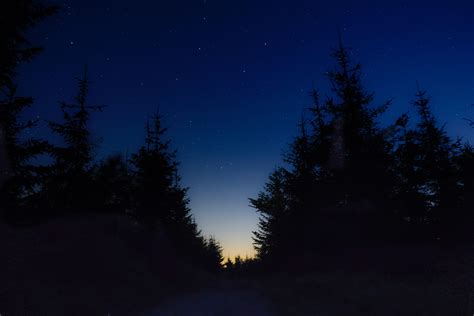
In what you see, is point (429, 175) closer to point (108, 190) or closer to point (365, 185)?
point (365, 185)

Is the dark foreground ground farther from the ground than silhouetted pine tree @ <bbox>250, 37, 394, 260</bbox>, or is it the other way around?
silhouetted pine tree @ <bbox>250, 37, 394, 260</bbox>

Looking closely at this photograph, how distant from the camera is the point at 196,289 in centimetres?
2141

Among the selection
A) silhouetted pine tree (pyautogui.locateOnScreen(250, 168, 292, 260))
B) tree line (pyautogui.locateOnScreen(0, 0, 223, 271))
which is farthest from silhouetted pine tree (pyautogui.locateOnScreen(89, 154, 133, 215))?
silhouetted pine tree (pyautogui.locateOnScreen(250, 168, 292, 260))

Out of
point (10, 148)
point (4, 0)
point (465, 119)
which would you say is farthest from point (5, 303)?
point (465, 119)

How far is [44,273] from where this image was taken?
14.0m

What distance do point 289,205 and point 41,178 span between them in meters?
14.0

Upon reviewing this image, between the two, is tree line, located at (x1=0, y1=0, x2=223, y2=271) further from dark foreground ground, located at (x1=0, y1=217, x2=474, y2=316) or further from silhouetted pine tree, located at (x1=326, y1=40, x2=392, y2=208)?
silhouetted pine tree, located at (x1=326, y1=40, x2=392, y2=208)

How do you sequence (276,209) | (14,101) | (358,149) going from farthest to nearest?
(276,209) < (358,149) < (14,101)

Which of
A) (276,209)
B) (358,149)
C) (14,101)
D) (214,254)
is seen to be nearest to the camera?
(14,101)

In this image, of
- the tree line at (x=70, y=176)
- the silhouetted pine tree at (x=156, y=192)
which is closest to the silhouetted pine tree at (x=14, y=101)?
the tree line at (x=70, y=176)

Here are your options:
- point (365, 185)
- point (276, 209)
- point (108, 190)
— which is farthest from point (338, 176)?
point (108, 190)

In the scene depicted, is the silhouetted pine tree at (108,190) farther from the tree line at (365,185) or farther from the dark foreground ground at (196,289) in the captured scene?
the tree line at (365,185)

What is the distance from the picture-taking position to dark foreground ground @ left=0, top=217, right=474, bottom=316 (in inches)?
436

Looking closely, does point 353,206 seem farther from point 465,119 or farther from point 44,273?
point 44,273
